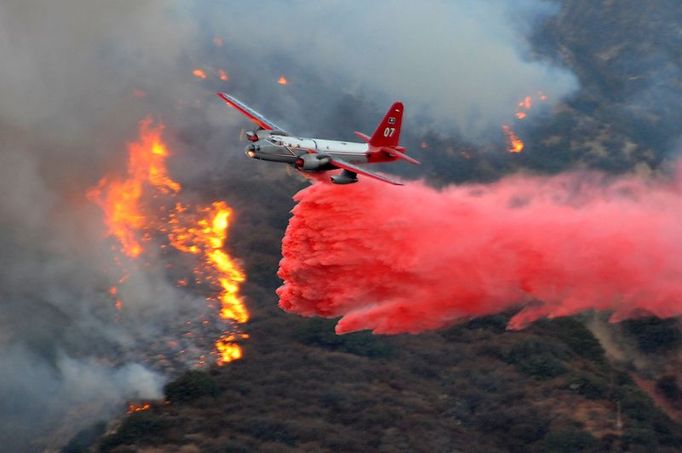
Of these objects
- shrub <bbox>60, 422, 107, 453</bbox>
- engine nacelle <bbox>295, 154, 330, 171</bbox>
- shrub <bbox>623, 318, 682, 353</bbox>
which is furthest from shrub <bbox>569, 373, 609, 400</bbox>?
engine nacelle <bbox>295, 154, 330, 171</bbox>

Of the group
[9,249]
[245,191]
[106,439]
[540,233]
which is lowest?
[106,439]

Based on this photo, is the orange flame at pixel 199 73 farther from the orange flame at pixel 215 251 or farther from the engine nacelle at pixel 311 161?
the engine nacelle at pixel 311 161

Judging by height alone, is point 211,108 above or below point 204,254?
above

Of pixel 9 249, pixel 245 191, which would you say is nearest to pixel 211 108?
pixel 245 191

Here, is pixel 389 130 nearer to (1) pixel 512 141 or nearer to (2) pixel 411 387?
(2) pixel 411 387

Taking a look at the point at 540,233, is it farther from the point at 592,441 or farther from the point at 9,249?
the point at 9,249

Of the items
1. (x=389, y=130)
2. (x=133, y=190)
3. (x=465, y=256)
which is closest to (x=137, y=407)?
(x=133, y=190)
